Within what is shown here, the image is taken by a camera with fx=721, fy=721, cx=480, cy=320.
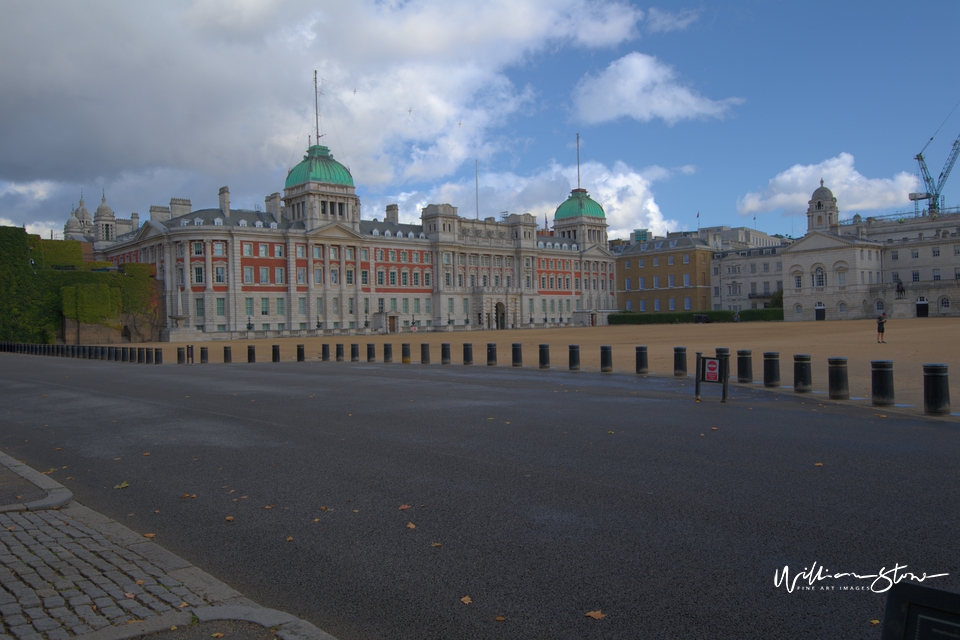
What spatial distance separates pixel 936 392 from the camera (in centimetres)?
1172

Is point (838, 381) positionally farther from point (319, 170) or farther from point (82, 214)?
point (82, 214)

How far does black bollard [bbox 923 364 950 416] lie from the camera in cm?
1169

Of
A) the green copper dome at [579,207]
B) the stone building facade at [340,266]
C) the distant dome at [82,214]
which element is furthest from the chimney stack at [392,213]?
the distant dome at [82,214]

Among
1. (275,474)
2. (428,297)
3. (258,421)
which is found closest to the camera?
(275,474)

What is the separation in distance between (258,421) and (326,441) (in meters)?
2.60

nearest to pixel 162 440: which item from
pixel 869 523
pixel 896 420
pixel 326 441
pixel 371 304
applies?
pixel 326 441

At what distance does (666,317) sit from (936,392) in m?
86.6

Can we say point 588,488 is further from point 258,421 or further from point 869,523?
point 258,421

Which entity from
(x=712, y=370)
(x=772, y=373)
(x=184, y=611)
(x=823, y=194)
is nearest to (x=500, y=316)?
(x=823, y=194)

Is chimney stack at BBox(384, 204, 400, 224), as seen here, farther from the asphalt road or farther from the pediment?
the asphalt road

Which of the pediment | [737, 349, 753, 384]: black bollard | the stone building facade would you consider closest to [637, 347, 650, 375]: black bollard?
[737, 349, 753, 384]: black bollard

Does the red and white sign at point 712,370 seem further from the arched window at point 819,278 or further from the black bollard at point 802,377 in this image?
the arched window at point 819,278

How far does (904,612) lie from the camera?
2408 mm

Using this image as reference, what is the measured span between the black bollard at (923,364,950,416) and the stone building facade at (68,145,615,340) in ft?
224
